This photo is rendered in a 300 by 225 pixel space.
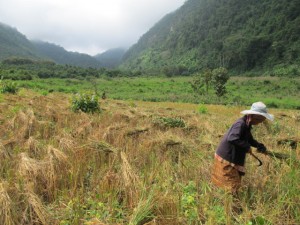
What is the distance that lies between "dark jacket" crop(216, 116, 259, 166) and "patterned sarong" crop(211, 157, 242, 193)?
0.29 feet

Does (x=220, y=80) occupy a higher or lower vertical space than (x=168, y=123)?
lower

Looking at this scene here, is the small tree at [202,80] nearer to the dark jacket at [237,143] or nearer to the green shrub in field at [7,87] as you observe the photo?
the green shrub in field at [7,87]

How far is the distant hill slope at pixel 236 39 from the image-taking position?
84562mm

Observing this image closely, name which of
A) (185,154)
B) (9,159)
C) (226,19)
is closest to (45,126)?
(9,159)

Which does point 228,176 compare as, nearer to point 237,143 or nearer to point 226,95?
point 237,143

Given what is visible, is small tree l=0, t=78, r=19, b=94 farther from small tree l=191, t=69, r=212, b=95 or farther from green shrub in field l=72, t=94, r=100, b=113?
small tree l=191, t=69, r=212, b=95

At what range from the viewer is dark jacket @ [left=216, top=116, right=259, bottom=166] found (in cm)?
437

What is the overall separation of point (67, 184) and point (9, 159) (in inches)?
47.9

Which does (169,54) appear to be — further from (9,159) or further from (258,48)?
(9,159)

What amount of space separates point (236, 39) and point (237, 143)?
101613 millimetres

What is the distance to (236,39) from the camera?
100062mm

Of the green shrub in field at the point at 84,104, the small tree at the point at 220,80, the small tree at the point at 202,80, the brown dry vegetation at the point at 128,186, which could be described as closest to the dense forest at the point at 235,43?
the small tree at the point at 202,80

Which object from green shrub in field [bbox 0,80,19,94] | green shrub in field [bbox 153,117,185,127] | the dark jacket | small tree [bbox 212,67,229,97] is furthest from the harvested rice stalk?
small tree [bbox 212,67,229,97]

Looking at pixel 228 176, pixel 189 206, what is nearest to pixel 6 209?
pixel 189 206
